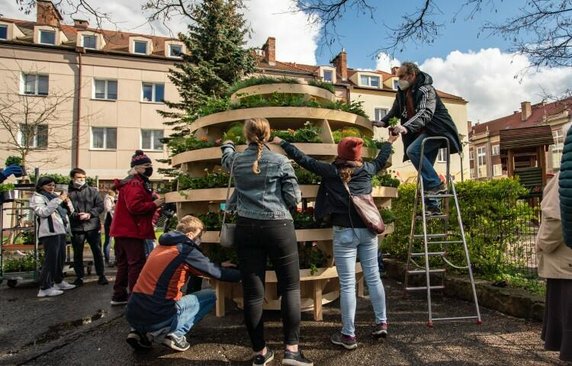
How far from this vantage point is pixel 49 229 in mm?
6543

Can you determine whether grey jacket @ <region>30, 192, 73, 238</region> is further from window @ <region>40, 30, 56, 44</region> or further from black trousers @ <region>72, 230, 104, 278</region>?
window @ <region>40, 30, 56, 44</region>

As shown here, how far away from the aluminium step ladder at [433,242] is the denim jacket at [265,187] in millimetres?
1769

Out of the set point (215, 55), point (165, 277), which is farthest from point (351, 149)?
point (215, 55)

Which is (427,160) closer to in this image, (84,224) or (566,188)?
(566,188)

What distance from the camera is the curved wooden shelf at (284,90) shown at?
213 inches

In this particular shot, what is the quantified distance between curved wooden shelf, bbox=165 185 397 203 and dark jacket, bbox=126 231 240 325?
902mm

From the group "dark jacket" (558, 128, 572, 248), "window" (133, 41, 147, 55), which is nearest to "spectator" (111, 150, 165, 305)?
"dark jacket" (558, 128, 572, 248)

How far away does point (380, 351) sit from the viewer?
385cm

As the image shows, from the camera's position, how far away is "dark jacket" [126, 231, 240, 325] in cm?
379

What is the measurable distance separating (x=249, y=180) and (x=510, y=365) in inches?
109

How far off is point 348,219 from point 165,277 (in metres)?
1.87

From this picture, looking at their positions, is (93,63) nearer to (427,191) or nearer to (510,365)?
(427,191)

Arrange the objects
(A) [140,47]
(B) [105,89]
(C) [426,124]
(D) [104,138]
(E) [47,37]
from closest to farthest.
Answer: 1. (C) [426,124]
2. (E) [47,37]
3. (D) [104,138]
4. (B) [105,89]
5. (A) [140,47]

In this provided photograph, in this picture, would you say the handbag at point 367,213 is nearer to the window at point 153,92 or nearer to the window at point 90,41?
the window at point 153,92
